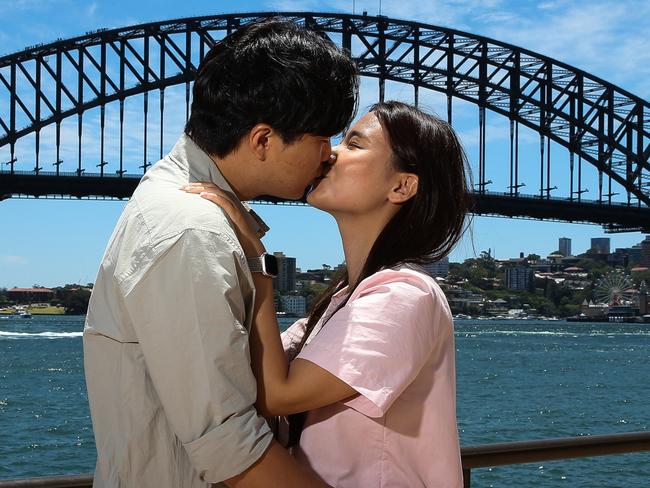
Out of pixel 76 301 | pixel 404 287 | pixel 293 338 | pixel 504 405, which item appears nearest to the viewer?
pixel 404 287

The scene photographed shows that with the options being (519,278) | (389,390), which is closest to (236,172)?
(389,390)

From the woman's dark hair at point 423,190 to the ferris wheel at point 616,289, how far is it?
3605 inches

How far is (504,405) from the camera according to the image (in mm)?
26469

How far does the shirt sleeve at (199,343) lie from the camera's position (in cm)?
126

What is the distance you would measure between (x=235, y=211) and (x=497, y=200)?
36749 millimetres

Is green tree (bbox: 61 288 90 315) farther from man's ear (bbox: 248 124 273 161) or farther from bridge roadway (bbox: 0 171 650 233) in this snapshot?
man's ear (bbox: 248 124 273 161)

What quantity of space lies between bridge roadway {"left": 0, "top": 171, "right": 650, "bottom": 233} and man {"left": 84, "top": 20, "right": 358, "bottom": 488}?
28.0 metres

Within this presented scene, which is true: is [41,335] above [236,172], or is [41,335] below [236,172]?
below

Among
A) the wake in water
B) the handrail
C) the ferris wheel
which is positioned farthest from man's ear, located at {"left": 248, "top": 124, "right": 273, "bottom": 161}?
the ferris wheel

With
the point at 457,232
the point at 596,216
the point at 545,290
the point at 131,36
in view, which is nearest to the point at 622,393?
the point at 596,216

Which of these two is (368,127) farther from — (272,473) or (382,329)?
(272,473)

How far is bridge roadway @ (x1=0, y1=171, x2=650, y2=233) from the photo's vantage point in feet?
114

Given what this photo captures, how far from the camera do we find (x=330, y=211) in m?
1.77

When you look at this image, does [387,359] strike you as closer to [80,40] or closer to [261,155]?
[261,155]
